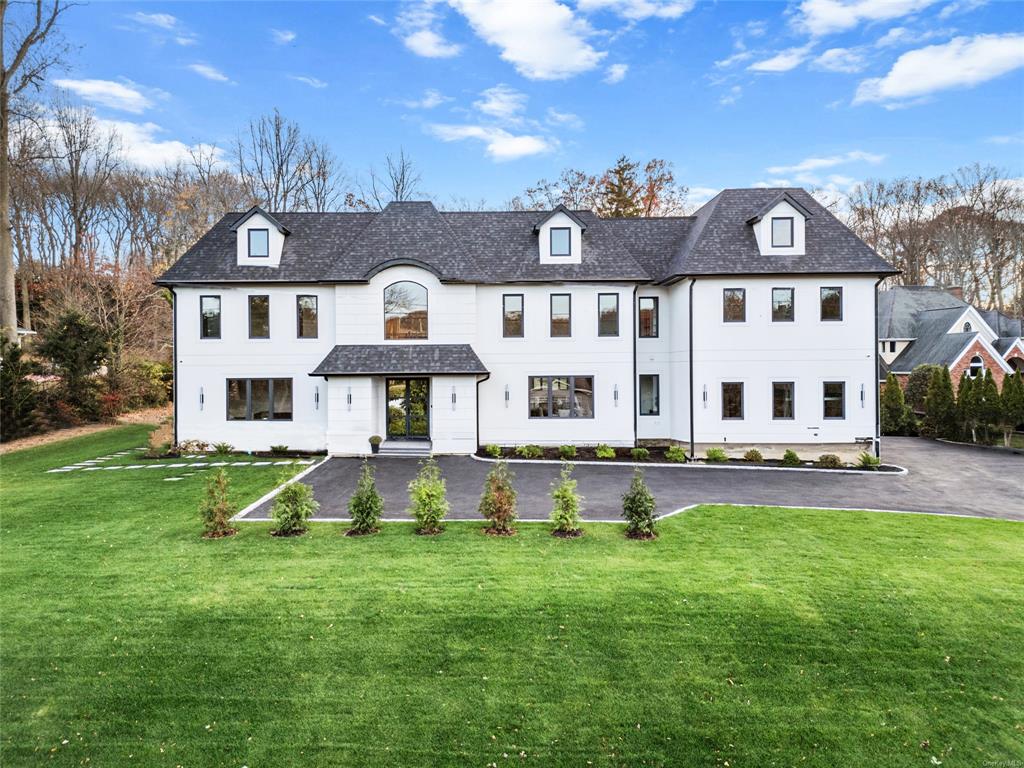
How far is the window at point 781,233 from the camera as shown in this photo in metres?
18.1

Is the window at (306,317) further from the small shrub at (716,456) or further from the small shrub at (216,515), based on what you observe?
the small shrub at (716,456)

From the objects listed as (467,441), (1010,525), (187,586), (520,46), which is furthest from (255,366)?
(1010,525)

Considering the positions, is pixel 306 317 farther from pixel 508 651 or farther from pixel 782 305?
pixel 782 305

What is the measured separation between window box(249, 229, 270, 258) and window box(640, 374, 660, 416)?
1486cm

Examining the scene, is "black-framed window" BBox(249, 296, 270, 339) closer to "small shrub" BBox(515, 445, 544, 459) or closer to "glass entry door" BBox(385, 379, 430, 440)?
"glass entry door" BBox(385, 379, 430, 440)

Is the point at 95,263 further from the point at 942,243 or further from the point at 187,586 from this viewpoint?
the point at 942,243

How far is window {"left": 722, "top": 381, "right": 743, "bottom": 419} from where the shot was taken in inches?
709

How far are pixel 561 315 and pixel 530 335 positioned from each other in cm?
136

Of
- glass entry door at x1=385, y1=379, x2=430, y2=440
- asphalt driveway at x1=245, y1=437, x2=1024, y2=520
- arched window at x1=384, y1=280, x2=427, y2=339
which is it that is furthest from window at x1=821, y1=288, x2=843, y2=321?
glass entry door at x1=385, y1=379, x2=430, y2=440

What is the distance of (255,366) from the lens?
734 inches

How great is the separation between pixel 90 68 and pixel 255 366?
1720 cm

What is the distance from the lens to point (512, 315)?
18969 millimetres

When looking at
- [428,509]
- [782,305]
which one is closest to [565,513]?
[428,509]

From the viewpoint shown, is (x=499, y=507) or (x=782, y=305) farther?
(x=782, y=305)
